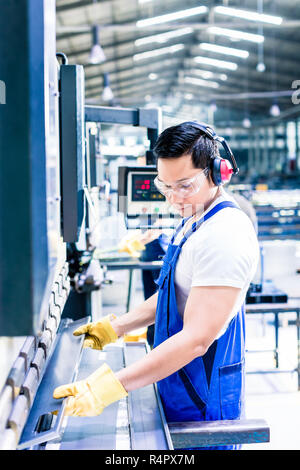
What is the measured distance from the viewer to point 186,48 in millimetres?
13781

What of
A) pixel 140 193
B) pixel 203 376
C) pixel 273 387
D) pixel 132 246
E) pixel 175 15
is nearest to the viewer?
pixel 203 376

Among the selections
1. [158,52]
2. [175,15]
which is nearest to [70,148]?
[175,15]

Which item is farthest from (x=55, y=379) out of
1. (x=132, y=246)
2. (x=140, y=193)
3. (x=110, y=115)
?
(x=132, y=246)

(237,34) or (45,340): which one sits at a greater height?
(237,34)

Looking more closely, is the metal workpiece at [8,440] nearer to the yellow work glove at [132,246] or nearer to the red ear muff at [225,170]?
the red ear muff at [225,170]

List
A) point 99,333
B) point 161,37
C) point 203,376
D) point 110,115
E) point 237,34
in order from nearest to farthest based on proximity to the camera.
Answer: point 203,376 → point 99,333 → point 110,115 → point 237,34 → point 161,37

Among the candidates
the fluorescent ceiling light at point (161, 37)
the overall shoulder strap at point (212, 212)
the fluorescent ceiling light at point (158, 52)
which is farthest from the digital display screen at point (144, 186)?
the fluorescent ceiling light at point (158, 52)

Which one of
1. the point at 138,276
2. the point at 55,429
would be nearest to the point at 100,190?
the point at 55,429

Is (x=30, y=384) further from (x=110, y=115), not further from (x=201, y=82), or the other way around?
(x=201, y=82)

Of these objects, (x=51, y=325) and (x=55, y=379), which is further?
(x=51, y=325)

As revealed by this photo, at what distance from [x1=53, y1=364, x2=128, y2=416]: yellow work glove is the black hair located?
1.98 ft

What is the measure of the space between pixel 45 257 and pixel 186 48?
14.4 metres

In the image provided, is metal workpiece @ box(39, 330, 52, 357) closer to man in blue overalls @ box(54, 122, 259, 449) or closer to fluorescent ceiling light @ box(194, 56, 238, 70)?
man in blue overalls @ box(54, 122, 259, 449)

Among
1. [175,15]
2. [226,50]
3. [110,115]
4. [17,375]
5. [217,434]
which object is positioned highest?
[226,50]
